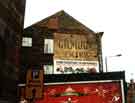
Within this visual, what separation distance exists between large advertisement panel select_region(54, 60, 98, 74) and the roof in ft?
12.4

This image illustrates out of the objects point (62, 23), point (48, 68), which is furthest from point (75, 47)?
point (48, 68)

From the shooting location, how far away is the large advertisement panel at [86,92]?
23281mm

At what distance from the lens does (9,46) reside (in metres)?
12.2

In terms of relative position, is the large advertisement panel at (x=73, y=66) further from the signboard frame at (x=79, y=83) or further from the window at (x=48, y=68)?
the signboard frame at (x=79, y=83)

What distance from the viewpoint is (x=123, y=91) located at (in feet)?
76.6

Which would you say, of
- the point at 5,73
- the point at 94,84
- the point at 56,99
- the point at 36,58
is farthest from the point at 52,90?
the point at 5,73

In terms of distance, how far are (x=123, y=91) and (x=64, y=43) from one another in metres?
12.1

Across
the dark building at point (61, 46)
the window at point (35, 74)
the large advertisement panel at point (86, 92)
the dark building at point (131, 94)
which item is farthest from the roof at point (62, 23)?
the window at point (35, 74)

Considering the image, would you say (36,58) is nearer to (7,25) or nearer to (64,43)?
(64,43)

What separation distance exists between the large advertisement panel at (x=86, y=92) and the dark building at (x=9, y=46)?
10692 millimetres

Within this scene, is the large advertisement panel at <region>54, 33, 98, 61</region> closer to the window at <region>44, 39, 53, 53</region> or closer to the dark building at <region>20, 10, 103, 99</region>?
the dark building at <region>20, 10, 103, 99</region>

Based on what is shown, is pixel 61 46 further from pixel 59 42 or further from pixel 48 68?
pixel 48 68

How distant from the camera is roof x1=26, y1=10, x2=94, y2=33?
34.2 meters

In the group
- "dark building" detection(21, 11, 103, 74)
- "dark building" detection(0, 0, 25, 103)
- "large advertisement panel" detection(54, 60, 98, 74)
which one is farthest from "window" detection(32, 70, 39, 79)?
"large advertisement panel" detection(54, 60, 98, 74)
